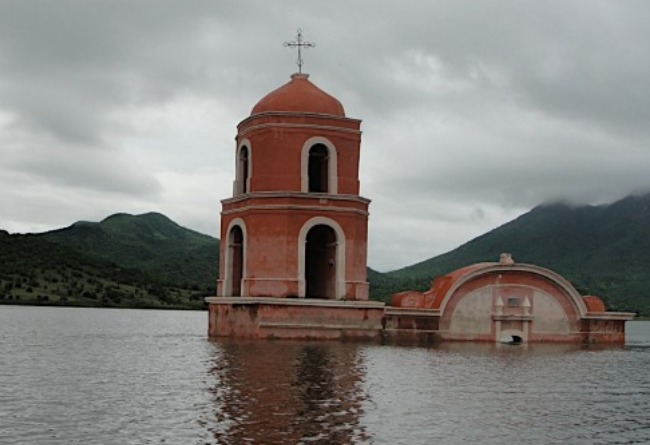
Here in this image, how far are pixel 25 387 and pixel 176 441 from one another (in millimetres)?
7693

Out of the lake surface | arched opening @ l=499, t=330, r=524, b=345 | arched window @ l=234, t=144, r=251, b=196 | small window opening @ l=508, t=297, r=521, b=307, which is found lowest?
the lake surface

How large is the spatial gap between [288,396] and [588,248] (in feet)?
467

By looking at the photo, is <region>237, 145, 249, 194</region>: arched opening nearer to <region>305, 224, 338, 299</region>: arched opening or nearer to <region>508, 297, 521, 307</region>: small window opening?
<region>305, 224, 338, 299</region>: arched opening

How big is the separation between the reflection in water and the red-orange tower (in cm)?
666

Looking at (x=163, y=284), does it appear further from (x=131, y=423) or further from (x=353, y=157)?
(x=131, y=423)

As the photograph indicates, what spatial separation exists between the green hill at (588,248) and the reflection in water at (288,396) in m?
93.7

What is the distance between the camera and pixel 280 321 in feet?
115

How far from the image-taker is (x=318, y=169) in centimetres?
4109

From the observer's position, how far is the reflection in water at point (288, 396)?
15.4 meters

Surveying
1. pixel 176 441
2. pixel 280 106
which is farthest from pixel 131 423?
pixel 280 106

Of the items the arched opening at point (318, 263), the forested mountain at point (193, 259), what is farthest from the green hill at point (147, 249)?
the arched opening at point (318, 263)

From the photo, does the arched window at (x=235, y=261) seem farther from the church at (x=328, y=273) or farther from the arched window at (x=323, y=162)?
the arched window at (x=323, y=162)

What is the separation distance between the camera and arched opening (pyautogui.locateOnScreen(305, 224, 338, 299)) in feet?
133

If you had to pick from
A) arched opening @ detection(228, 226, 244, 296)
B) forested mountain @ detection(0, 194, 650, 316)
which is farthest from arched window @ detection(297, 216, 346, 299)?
forested mountain @ detection(0, 194, 650, 316)
